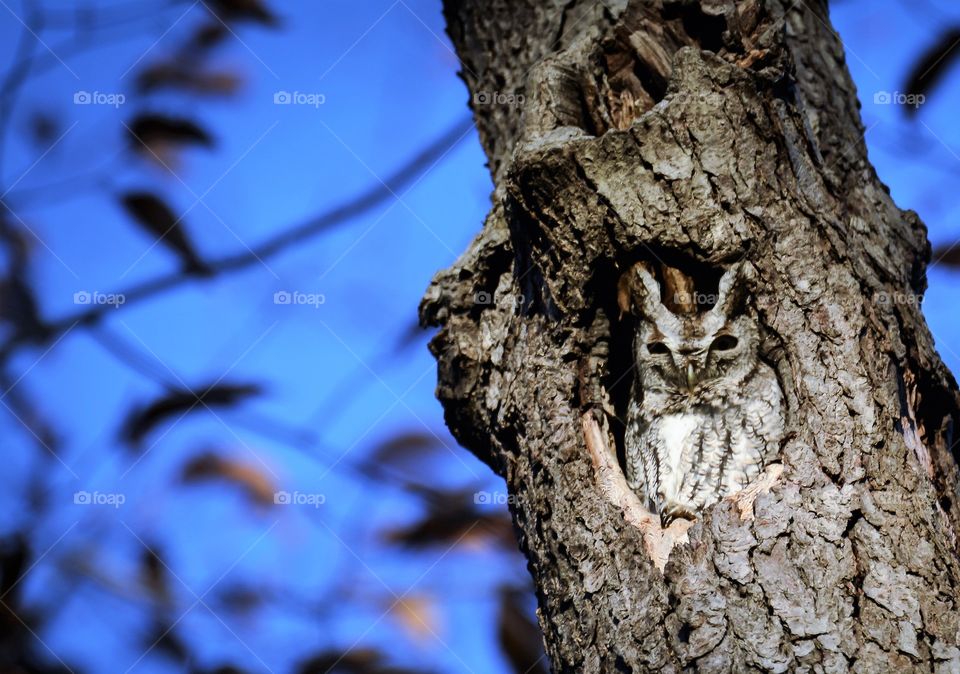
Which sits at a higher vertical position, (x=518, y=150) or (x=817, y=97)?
(x=817, y=97)

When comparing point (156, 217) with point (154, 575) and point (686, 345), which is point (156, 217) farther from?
point (686, 345)

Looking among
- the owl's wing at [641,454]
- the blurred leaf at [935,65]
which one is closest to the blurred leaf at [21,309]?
the owl's wing at [641,454]

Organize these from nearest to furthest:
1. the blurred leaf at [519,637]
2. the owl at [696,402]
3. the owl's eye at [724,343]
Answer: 1. the owl at [696,402]
2. the owl's eye at [724,343]
3. the blurred leaf at [519,637]

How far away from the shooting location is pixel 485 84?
3732mm

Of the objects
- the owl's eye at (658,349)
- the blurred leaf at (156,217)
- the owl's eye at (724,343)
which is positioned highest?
the blurred leaf at (156,217)

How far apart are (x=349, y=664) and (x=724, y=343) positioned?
227cm

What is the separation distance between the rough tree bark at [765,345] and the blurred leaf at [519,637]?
135 centimetres

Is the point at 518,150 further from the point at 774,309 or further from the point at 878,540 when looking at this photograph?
the point at 878,540

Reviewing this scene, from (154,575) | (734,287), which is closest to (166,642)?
(154,575)

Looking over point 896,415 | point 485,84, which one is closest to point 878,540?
point 896,415

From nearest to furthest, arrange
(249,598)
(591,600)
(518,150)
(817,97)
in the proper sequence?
(591,600)
(518,150)
(817,97)
(249,598)

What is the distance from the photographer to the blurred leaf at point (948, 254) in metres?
4.13

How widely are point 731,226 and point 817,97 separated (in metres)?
0.86

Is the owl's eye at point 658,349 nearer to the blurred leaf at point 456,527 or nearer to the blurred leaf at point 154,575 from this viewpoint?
the blurred leaf at point 456,527
